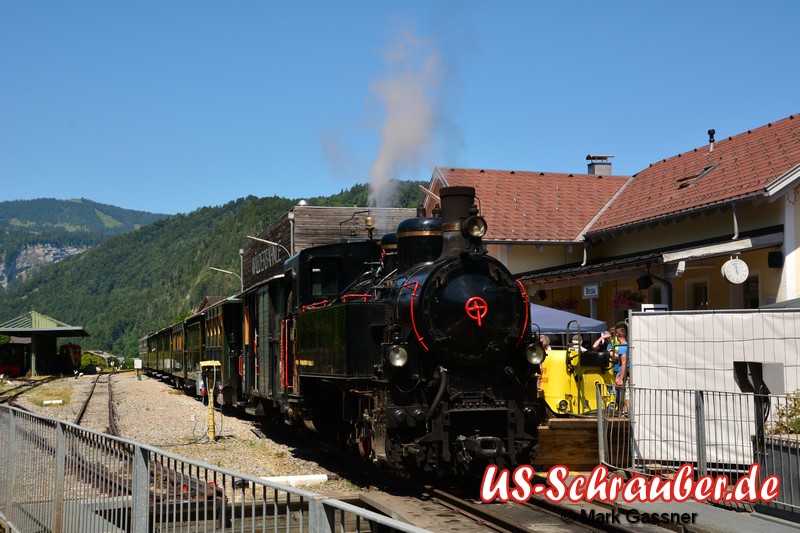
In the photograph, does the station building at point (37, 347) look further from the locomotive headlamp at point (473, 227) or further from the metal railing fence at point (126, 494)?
the metal railing fence at point (126, 494)

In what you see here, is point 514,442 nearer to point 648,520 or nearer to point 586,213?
point 648,520

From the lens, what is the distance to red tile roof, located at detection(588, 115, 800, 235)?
1706 centimetres

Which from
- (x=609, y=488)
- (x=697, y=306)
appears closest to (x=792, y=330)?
(x=609, y=488)

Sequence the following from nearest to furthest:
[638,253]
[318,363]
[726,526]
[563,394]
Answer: [726,526], [318,363], [563,394], [638,253]

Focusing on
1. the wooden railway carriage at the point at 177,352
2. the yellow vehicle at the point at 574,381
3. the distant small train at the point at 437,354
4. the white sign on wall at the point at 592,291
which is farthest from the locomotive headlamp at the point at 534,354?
the wooden railway carriage at the point at 177,352

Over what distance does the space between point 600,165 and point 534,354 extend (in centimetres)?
2022

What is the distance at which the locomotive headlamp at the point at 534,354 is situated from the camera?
970cm

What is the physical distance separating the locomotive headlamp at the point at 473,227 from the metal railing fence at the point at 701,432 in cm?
282

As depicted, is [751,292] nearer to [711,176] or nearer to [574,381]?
[711,176]

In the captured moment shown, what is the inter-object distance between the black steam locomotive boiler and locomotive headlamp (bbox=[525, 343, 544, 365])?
0.01 metres

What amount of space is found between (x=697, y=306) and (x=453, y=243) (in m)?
11.0

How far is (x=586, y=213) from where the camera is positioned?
2458 cm

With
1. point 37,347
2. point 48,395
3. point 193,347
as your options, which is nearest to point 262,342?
point 193,347

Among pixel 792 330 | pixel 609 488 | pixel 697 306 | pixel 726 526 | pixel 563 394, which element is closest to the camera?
pixel 726 526
